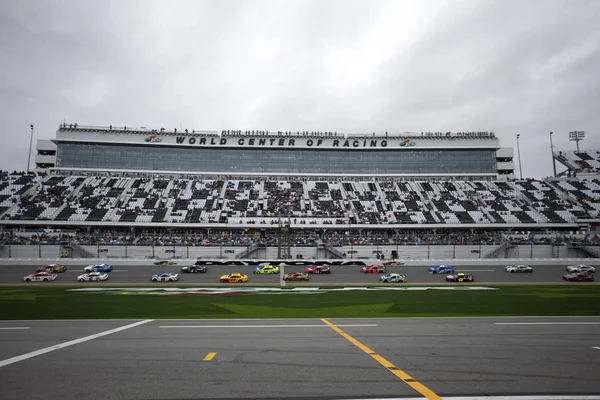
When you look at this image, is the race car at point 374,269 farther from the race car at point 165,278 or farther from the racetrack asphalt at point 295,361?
the racetrack asphalt at point 295,361

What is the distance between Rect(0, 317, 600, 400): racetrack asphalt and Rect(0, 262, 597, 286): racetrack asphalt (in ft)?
85.9

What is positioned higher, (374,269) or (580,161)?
(580,161)

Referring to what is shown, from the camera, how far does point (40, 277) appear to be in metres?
40.1

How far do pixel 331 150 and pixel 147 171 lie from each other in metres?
43.1

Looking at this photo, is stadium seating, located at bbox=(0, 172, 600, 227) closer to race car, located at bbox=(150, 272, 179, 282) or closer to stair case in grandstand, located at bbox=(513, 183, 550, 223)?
stair case in grandstand, located at bbox=(513, 183, 550, 223)

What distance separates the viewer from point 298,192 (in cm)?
7550

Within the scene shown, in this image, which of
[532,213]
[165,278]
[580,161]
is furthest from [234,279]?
[580,161]

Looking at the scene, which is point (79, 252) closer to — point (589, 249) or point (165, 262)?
point (165, 262)

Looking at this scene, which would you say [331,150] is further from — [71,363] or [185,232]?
[71,363]

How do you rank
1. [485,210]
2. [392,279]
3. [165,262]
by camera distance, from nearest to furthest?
[392,279]
[165,262]
[485,210]

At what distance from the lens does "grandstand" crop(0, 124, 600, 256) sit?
63844 mm

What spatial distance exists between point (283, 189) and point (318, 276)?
35883mm

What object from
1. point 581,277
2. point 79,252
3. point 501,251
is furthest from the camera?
point 501,251

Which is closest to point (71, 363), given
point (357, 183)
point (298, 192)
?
point (298, 192)
